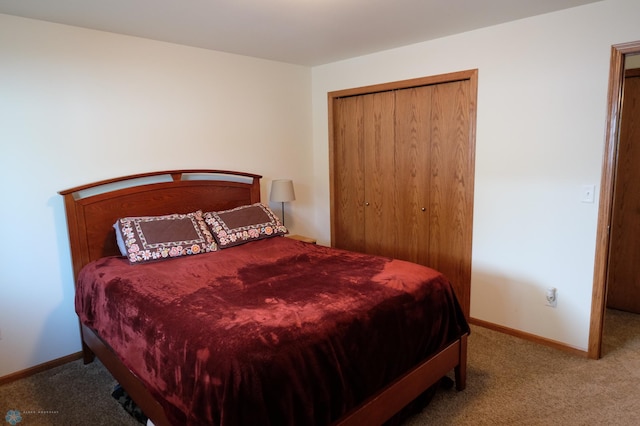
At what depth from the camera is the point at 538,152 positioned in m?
2.75

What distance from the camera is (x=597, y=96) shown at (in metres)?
2.47

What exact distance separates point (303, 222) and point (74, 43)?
8.07 feet

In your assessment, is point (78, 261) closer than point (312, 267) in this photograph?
No

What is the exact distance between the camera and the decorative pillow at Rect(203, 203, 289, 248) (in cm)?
300

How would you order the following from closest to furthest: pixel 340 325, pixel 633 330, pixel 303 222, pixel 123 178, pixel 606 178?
1. pixel 340 325
2. pixel 606 178
3. pixel 123 178
4. pixel 633 330
5. pixel 303 222

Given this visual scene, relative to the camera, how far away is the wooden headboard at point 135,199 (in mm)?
2682

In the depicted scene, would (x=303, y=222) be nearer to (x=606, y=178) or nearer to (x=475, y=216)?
(x=475, y=216)

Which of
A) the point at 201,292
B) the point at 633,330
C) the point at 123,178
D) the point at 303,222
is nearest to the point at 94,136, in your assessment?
the point at 123,178

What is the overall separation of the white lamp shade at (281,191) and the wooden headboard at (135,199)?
19 centimetres

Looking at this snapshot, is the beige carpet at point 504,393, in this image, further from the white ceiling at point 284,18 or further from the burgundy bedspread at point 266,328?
the white ceiling at point 284,18

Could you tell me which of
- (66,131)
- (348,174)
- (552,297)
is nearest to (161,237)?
(66,131)

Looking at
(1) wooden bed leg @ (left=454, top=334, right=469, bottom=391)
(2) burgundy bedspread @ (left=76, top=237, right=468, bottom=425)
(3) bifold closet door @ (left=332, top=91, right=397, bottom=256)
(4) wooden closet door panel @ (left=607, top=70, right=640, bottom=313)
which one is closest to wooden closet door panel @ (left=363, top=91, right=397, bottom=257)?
(3) bifold closet door @ (left=332, top=91, right=397, bottom=256)

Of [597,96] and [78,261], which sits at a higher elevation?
[597,96]

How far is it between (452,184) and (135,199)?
244cm
